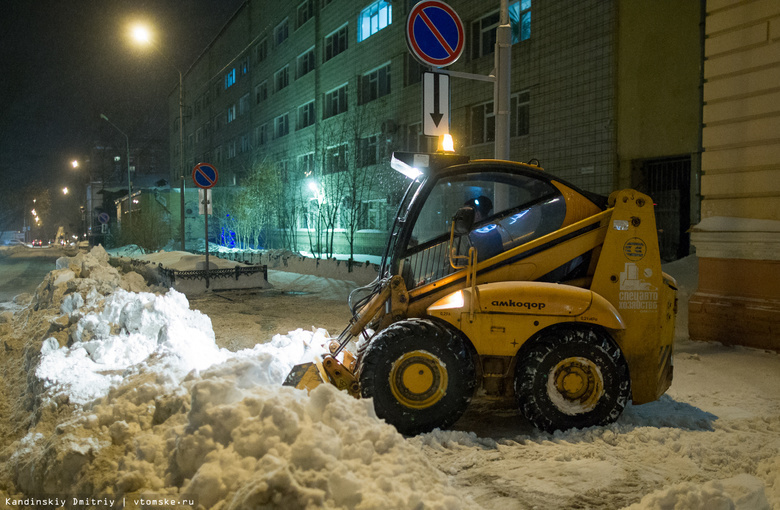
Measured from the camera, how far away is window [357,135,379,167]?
2534 cm

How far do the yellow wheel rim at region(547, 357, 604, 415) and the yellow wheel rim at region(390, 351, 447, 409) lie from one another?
0.88 m

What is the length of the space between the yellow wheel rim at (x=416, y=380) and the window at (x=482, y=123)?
15394 mm

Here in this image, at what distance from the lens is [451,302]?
15.0ft

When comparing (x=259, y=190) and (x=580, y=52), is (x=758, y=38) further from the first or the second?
(x=259, y=190)

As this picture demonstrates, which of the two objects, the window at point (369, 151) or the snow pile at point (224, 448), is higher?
the window at point (369, 151)

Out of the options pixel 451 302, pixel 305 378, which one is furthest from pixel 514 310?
pixel 305 378

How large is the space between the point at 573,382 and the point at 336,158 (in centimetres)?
2196

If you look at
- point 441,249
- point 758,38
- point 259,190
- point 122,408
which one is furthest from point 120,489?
point 259,190

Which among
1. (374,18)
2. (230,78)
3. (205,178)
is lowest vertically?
(205,178)

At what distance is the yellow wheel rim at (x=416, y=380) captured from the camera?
14.5ft

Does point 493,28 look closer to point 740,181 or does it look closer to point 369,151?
point 369,151

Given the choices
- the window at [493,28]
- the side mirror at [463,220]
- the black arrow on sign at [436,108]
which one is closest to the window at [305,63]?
the window at [493,28]

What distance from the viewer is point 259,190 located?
31516mm

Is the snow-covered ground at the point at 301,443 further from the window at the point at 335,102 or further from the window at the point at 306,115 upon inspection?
the window at the point at 306,115
